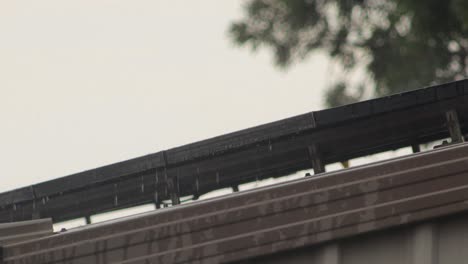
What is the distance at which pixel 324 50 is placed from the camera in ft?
115

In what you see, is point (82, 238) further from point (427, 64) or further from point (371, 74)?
point (371, 74)

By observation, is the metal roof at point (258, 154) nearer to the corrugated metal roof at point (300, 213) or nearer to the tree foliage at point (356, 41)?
the corrugated metal roof at point (300, 213)

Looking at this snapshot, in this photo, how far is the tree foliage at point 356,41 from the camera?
3011 centimetres

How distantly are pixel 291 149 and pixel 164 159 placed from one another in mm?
1520

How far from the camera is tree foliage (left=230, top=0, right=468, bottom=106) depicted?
30.1m

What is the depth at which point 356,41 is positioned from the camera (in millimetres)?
33969

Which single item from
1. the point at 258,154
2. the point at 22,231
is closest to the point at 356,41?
the point at 258,154

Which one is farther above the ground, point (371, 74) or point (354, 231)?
point (371, 74)

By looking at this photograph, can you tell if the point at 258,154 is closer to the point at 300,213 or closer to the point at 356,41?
the point at 300,213

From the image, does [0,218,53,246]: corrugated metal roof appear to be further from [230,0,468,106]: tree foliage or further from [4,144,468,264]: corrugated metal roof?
[230,0,468,106]: tree foliage

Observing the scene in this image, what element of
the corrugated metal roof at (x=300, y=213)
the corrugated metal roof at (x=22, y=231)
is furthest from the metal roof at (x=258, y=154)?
the corrugated metal roof at (x=22, y=231)

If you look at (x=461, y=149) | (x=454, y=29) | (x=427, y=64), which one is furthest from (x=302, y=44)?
(x=461, y=149)

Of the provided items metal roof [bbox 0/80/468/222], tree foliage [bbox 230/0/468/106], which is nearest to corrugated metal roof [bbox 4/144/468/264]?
metal roof [bbox 0/80/468/222]

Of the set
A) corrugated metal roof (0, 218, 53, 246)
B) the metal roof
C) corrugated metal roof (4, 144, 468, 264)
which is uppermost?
the metal roof
